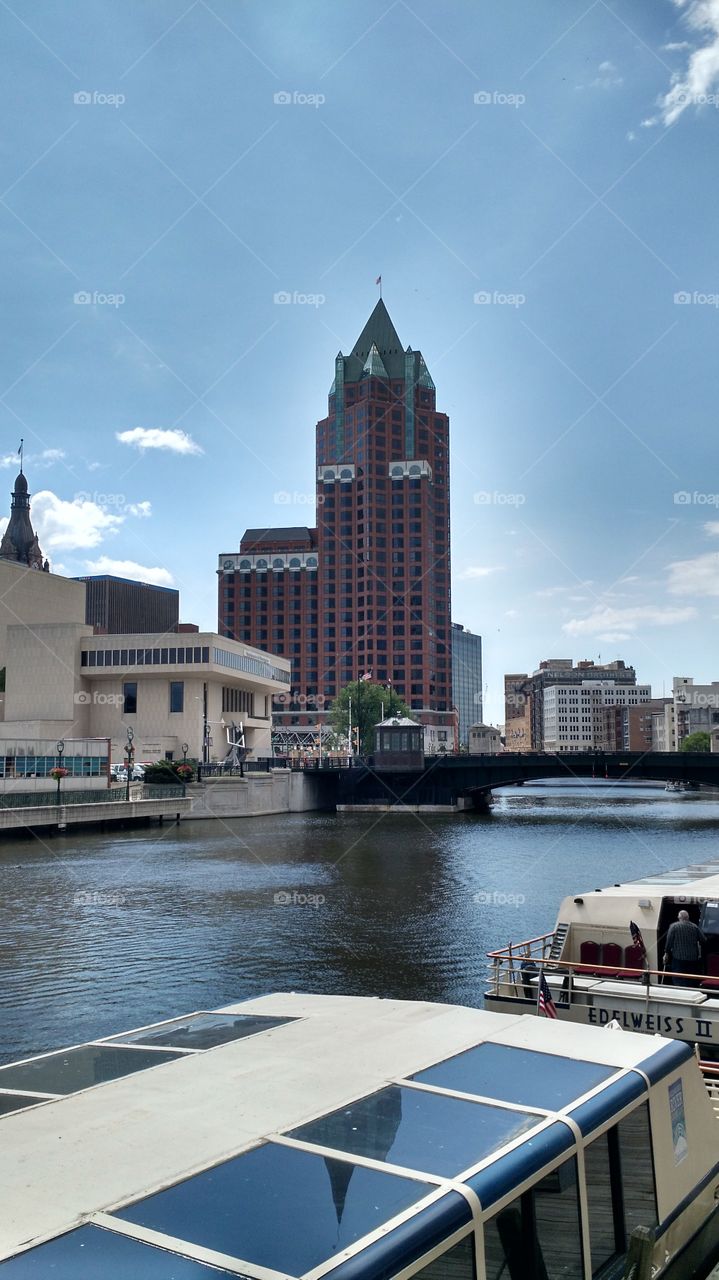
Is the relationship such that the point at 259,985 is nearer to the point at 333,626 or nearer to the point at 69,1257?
the point at 69,1257

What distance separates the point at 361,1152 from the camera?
5422mm

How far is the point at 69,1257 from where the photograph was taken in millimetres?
4324

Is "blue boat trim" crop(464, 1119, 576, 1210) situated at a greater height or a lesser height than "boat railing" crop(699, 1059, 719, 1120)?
greater

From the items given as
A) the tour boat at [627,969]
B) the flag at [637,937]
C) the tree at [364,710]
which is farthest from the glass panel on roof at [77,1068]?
the tree at [364,710]

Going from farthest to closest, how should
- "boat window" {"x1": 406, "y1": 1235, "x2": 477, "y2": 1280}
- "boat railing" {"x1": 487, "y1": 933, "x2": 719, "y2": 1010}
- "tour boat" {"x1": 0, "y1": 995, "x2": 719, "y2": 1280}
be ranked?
1. "boat railing" {"x1": 487, "y1": 933, "x2": 719, "y2": 1010}
2. "boat window" {"x1": 406, "y1": 1235, "x2": 477, "y2": 1280}
3. "tour boat" {"x1": 0, "y1": 995, "x2": 719, "y2": 1280}

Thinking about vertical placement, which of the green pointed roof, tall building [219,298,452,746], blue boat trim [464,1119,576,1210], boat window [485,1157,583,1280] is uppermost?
the green pointed roof

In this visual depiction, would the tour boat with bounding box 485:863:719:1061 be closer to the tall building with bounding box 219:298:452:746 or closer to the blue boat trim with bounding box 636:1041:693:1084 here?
the blue boat trim with bounding box 636:1041:693:1084

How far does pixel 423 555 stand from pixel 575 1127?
180 metres

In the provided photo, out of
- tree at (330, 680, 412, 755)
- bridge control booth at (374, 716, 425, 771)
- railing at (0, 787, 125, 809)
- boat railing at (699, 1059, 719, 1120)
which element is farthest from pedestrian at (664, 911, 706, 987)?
tree at (330, 680, 412, 755)

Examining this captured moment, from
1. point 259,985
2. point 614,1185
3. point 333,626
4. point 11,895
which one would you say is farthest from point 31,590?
point 614,1185

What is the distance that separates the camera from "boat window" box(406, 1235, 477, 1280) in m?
Answer: 4.83

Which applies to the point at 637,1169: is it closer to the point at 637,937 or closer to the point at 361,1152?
the point at 361,1152

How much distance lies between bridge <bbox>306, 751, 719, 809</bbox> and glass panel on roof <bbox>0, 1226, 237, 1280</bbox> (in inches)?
3231

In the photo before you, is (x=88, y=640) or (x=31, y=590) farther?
(x=31, y=590)
